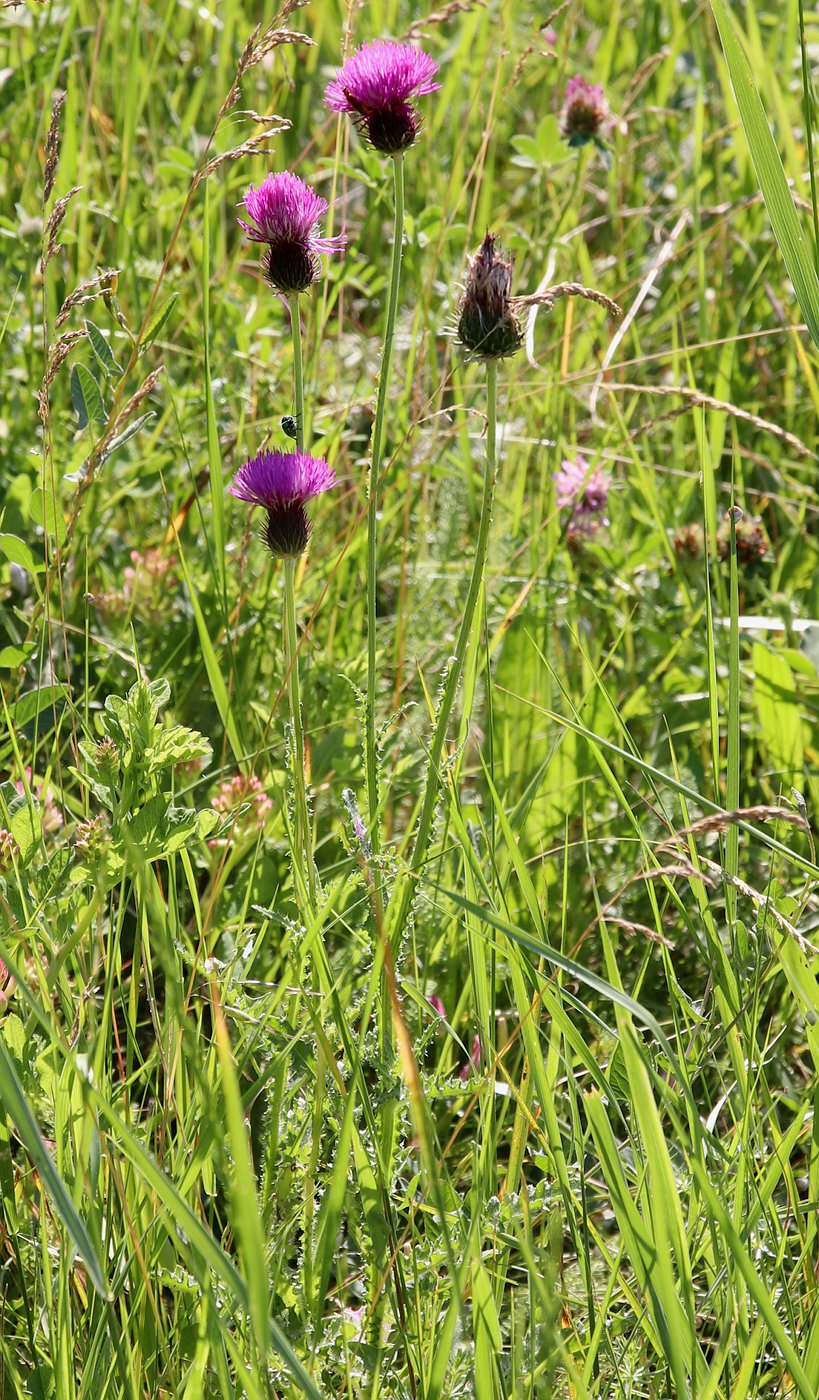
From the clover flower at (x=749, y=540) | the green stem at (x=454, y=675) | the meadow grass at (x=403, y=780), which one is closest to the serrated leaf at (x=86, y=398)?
the meadow grass at (x=403, y=780)

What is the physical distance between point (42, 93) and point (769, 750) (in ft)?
6.28

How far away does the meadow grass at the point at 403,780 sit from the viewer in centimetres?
103

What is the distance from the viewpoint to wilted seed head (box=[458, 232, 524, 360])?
1185mm

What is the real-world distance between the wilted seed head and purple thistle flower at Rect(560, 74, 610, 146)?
4.55ft

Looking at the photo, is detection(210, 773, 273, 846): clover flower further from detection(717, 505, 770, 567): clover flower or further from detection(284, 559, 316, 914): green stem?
detection(717, 505, 770, 567): clover flower

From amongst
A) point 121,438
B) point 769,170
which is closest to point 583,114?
point 769,170

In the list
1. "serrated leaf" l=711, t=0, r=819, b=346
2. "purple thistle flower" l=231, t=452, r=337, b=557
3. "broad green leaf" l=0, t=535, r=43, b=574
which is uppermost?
"serrated leaf" l=711, t=0, r=819, b=346

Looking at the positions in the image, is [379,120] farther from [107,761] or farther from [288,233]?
[107,761]

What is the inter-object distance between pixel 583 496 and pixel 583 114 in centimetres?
79

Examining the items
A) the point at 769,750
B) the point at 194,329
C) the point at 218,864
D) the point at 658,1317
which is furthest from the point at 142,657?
the point at 658,1317

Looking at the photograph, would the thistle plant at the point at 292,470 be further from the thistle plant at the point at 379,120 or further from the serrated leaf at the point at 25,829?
the serrated leaf at the point at 25,829

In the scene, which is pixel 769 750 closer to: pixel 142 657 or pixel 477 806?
pixel 477 806

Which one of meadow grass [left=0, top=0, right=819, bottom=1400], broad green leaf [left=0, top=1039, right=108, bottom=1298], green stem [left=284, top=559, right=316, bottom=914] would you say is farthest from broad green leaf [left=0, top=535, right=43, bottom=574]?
broad green leaf [left=0, top=1039, right=108, bottom=1298]

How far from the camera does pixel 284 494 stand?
119 cm
